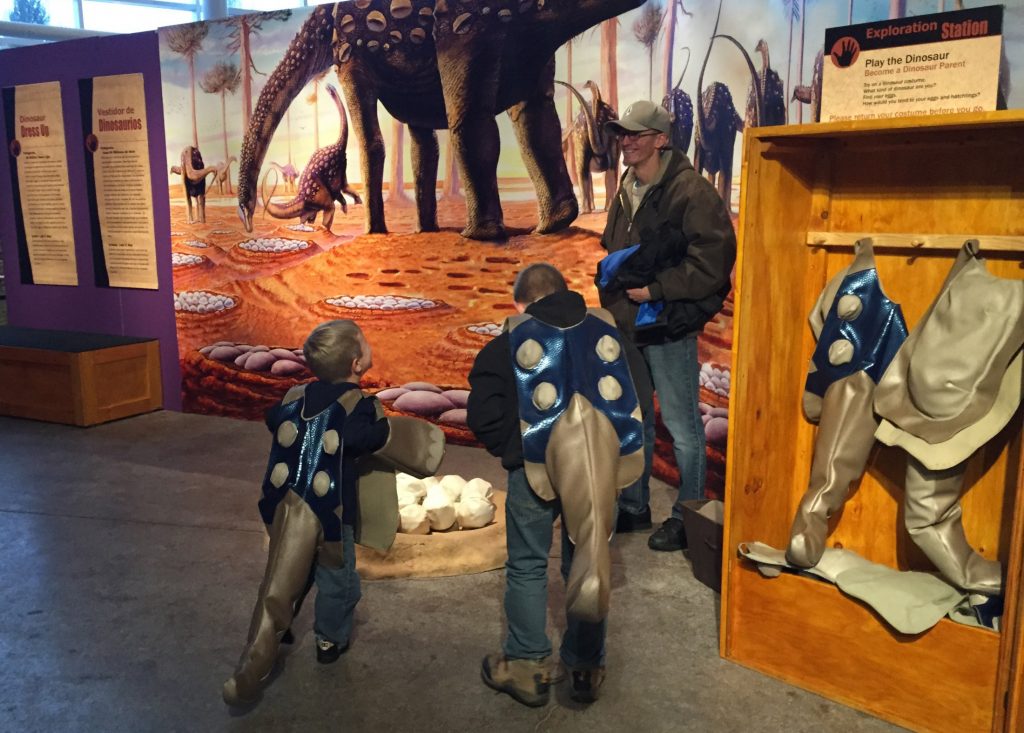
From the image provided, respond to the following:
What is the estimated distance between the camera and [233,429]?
18.0 ft

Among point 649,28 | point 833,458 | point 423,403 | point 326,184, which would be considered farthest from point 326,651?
point 326,184

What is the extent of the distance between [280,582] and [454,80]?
3.21 metres

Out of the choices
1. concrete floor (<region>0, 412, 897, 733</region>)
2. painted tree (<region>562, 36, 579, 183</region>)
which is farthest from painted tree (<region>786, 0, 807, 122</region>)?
concrete floor (<region>0, 412, 897, 733</region>)

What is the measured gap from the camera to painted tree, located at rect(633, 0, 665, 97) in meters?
4.02

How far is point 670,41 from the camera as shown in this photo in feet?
13.1

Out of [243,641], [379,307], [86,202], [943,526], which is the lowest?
[243,641]

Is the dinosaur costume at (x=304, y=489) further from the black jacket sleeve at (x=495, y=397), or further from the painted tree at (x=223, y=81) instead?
the painted tree at (x=223, y=81)

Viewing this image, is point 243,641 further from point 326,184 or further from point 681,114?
point 326,184

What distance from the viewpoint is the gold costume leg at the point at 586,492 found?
80.1 inches

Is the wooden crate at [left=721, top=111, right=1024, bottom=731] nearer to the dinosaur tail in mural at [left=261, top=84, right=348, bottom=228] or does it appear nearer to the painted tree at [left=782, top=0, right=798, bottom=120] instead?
the painted tree at [left=782, top=0, right=798, bottom=120]

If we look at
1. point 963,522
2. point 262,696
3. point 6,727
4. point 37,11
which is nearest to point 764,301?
point 963,522

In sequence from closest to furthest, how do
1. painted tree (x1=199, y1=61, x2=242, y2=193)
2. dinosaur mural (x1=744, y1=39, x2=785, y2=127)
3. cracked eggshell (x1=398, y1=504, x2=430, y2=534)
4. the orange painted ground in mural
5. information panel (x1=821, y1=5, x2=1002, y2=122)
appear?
information panel (x1=821, y1=5, x2=1002, y2=122) < cracked eggshell (x1=398, y1=504, x2=430, y2=534) < dinosaur mural (x1=744, y1=39, x2=785, y2=127) < the orange painted ground in mural < painted tree (x1=199, y1=61, x2=242, y2=193)

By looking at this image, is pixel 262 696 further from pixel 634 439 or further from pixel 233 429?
pixel 233 429

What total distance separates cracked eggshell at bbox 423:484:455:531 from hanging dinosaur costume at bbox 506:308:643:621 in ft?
3.63
